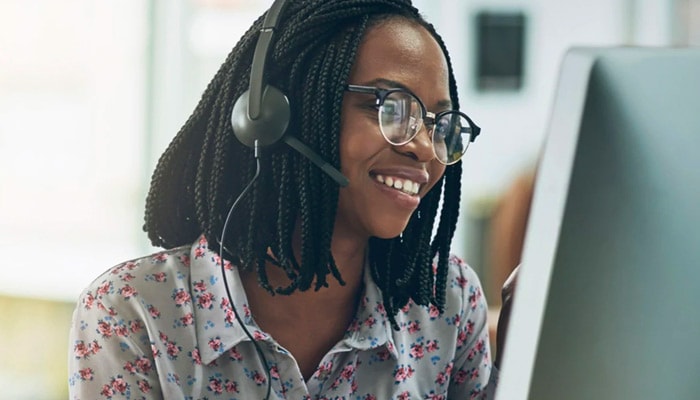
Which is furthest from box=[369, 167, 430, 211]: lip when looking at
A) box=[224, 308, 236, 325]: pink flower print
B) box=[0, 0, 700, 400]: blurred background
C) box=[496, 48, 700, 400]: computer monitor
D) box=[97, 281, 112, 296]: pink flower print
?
box=[0, 0, 700, 400]: blurred background

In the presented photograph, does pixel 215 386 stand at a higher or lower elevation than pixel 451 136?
lower

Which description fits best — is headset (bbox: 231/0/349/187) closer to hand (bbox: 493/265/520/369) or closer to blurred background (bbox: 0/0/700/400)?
hand (bbox: 493/265/520/369)

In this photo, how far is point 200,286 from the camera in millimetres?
1247

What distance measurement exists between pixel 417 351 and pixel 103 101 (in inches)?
102

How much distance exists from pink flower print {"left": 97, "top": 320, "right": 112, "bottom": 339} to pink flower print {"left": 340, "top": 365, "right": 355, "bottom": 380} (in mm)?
294

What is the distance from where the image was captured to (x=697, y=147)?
0.51 m

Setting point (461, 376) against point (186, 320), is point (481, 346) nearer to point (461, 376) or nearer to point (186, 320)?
Answer: point (461, 376)

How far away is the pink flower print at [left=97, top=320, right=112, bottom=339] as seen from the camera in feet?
3.86

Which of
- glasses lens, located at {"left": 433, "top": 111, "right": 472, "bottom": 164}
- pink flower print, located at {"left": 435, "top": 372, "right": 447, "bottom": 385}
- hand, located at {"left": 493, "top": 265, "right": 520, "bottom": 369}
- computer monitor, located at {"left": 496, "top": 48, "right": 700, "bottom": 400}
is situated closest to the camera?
computer monitor, located at {"left": 496, "top": 48, "right": 700, "bottom": 400}

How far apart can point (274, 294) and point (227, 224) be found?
0.12 metres

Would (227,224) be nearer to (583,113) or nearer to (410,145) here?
(410,145)

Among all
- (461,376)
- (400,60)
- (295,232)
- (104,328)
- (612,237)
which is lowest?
(461,376)

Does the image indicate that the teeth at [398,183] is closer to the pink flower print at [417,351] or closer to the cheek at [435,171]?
the cheek at [435,171]

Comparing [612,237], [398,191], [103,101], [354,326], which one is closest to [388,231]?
[398,191]
